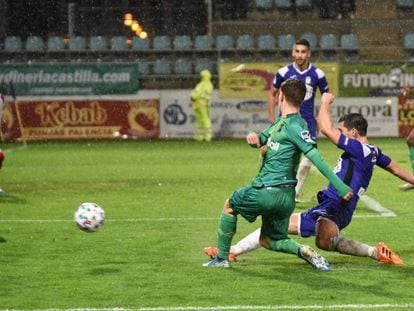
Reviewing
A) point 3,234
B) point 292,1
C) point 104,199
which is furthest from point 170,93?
point 3,234

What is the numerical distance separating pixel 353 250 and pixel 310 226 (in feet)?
1.47

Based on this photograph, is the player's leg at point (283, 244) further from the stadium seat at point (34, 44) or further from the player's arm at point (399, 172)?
the stadium seat at point (34, 44)

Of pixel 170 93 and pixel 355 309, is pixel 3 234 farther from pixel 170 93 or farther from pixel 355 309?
pixel 170 93

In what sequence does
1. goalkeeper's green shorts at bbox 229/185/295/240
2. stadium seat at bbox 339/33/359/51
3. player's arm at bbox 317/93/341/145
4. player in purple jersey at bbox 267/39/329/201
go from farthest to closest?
stadium seat at bbox 339/33/359/51
player in purple jersey at bbox 267/39/329/201
player's arm at bbox 317/93/341/145
goalkeeper's green shorts at bbox 229/185/295/240

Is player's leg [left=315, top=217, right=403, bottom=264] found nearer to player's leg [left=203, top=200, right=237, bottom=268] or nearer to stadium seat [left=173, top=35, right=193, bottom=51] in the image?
player's leg [left=203, top=200, right=237, bottom=268]

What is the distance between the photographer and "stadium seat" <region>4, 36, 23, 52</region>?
3312cm

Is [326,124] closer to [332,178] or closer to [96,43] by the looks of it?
[332,178]

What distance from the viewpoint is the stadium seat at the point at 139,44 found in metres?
33.2

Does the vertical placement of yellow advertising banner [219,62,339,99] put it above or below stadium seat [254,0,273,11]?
below

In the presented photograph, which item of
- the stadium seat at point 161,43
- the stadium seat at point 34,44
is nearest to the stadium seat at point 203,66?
the stadium seat at point 161,43

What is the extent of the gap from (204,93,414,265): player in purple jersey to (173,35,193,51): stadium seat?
79.4ft

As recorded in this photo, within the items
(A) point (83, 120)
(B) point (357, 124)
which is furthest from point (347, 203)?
(A) point (83, 120)

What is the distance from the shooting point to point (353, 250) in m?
8.84

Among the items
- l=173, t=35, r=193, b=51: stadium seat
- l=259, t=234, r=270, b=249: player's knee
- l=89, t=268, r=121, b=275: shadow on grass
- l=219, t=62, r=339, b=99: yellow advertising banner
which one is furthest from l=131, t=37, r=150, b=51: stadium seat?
l=259, t=234, r=270, b=249: player's knee
